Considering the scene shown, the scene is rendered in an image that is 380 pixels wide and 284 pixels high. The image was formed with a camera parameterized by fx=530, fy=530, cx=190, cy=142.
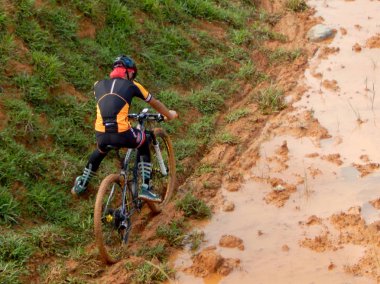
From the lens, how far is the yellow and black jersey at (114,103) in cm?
539

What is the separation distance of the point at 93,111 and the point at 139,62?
164cm

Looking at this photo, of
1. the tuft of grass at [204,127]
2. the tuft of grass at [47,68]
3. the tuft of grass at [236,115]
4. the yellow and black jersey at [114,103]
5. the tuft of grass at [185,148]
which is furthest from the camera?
the tuft of grass at [236,115]

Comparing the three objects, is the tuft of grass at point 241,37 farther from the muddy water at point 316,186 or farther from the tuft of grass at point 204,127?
the tuft of grass at point 204,127

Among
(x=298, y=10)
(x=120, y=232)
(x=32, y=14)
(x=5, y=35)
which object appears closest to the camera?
(x=120, y=232)

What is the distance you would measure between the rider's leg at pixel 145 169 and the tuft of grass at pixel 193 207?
0.51m

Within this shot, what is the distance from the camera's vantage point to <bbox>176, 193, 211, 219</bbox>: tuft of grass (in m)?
6.38

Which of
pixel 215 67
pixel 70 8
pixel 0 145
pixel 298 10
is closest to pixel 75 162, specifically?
pixel 0 145

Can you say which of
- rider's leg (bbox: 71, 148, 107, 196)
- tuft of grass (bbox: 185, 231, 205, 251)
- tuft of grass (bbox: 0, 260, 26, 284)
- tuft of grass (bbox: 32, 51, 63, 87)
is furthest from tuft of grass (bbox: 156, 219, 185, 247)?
tuft of grass (bbox: 32, 51, 63, 87)

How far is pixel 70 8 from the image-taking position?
333 inches

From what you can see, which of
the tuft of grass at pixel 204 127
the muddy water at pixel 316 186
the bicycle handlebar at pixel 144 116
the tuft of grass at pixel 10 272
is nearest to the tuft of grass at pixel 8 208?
the tuft of grass at pixel 10 272

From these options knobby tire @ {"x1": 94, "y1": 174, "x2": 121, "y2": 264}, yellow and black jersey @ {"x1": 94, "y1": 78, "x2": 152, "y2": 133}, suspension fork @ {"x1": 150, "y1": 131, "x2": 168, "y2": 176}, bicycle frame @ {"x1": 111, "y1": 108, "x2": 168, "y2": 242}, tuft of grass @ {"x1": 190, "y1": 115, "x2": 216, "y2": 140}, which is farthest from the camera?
tuft of grass @ {"x1": 190, "y1": 115, "x2": 216, "y2": 140}

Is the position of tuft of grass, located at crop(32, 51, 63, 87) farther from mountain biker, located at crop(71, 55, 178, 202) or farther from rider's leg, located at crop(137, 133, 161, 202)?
rider's leg, located at crop(137, 133, 161, 202)

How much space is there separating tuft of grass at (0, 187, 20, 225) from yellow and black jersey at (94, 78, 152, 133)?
1285 millimetres

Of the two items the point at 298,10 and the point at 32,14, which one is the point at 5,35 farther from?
the point at 298,10
